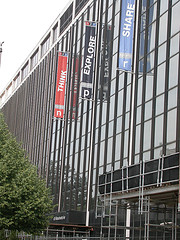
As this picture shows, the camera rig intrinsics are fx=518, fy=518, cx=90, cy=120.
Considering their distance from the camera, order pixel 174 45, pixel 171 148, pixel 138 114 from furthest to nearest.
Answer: pixel 138 114 → pixel 174 45 → pixel 171 148

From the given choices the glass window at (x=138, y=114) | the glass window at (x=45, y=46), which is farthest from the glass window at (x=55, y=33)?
the glass window at (x=138, y=114)

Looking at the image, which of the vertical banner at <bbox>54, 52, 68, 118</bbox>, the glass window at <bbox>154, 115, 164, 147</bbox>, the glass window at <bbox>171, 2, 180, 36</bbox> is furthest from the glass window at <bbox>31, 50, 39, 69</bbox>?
the glass window at <bbox>154, 115, 164, 147</bbox>

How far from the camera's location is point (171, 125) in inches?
1186

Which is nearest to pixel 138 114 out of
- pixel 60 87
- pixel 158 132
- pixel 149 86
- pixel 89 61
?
pixel 149 86

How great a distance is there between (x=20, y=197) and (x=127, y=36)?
13.6 meters

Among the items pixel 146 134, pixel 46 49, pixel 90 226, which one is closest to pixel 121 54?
pixel 146 134

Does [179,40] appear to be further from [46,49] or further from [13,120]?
[13,120]

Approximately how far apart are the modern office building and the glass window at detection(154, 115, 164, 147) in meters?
0.06

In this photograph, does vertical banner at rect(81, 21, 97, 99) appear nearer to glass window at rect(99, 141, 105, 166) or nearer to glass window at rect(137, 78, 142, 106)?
glass window at rect(99, 141, 105, 166)

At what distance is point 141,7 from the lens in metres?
37.0

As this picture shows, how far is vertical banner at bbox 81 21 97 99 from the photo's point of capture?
44625 mm

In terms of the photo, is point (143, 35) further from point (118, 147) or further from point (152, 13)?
point (118, 147)

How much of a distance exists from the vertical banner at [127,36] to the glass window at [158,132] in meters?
5.96

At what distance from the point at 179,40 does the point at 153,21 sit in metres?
4.66
